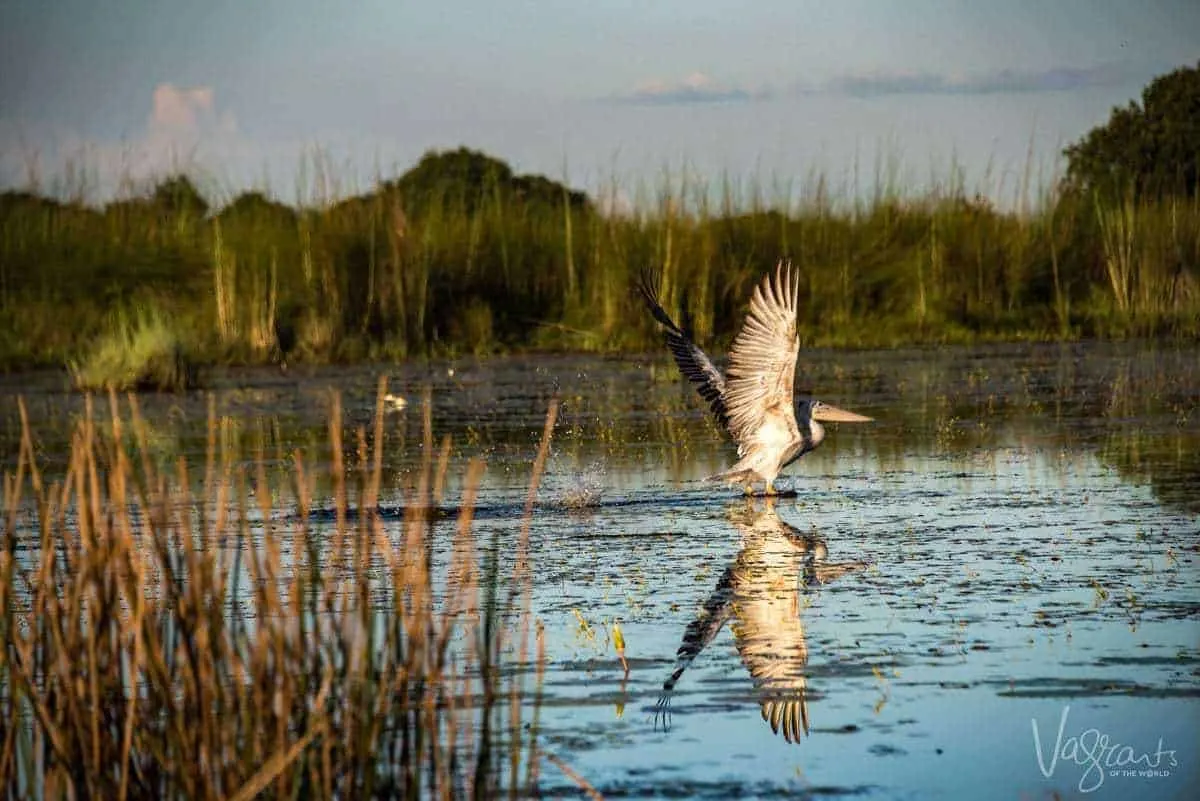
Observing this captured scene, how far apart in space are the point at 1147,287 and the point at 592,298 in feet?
20.6

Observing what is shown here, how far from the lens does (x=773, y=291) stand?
36.6 ft

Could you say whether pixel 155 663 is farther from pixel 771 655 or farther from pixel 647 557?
pixel 647 557

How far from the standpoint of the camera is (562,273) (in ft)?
80.0

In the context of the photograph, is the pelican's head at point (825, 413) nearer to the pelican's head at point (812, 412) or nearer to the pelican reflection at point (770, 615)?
the pelican's head at point (812, 412)

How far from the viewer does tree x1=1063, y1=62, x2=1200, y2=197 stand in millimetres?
34250

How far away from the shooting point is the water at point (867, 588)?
5617 millimetres

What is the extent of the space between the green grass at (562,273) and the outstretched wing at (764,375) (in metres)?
11.1

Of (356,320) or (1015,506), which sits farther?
(356,320)

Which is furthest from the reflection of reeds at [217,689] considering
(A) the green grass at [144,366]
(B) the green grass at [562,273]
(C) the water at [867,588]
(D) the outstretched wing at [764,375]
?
(B) the green grass at [562,273]

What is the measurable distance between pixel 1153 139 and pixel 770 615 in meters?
28.9

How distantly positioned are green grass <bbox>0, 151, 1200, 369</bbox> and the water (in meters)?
6.26

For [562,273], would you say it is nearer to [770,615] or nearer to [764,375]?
[764,375]

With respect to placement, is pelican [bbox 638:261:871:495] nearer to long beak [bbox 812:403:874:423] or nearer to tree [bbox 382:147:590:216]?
long beak [bbox 812:403:874:423]

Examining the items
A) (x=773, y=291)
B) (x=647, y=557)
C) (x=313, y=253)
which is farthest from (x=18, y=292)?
(x=647, y=557)
